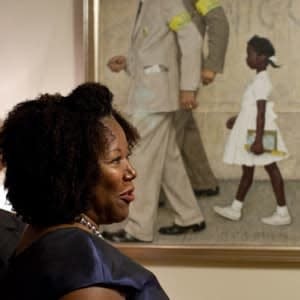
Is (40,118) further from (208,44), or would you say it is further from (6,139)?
(208,44)

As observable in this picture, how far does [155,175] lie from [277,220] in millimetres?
438

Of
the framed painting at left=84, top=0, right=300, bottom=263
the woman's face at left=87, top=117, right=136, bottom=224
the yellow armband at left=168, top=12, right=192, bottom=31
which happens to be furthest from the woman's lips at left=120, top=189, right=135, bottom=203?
the yellow armband at left=168, top=12, right=192, bottom=31

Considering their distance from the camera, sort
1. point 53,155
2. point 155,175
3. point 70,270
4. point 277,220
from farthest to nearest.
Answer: point 155,175 < point 277,220 < point 53,155 < point 70,270

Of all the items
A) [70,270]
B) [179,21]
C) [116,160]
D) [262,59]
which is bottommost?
[70,270]

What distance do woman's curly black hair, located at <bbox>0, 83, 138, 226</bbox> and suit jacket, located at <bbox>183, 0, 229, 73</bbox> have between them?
102 cm

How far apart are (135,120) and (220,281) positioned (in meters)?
0.62

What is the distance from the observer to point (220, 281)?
199 cm

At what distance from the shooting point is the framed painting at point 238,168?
1927 millimetres

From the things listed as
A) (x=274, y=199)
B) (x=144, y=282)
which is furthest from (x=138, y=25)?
(x=144, y=282)

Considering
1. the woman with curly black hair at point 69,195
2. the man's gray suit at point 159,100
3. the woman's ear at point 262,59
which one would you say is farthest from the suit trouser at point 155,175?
the woman with curly black hair at point 69,195

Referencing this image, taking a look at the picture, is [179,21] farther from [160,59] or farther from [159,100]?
[159,100]

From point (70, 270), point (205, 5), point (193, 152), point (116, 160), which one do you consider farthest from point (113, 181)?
point (205, 5)

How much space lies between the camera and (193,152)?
78.9 inches

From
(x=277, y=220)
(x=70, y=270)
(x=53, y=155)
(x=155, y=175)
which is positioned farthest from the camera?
(x=155, y=175)
